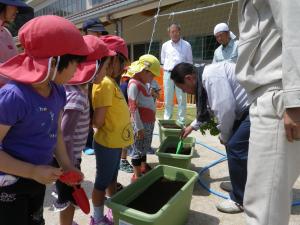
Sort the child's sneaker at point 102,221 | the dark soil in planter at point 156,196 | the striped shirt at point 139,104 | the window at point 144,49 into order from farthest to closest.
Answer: the window at point 144,49 → the striped shirt at point 139,104 → the child's sneaker at point 102,221 → the dark soil in planter at point 156,196

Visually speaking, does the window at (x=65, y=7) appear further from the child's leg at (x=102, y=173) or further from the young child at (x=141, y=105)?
the child's leg at (x=102, y=173)

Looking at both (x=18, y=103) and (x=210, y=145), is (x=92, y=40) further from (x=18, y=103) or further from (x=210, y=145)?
(x=210, y=145)

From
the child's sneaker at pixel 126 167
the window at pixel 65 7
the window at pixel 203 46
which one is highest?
the window at pixel 65 7

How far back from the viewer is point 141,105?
10.7 feet

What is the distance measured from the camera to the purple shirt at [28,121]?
52.6 inches

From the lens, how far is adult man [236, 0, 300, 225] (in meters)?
1.42

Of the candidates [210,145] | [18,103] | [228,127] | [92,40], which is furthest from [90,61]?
[210,145]

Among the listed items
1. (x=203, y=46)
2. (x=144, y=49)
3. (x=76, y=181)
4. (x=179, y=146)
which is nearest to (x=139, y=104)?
(x=179, y=146)

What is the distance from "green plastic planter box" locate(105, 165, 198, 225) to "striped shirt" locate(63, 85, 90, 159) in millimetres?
415

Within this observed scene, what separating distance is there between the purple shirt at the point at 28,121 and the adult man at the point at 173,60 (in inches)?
184

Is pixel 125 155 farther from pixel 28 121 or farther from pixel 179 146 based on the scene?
pixel 28 121

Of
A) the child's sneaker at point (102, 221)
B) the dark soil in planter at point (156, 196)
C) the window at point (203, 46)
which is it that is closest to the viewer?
the dark soil in planter at point (156, 196)

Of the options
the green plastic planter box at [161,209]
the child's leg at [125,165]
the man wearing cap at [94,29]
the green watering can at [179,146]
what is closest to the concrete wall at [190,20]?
the man wearing cap at [94,29]

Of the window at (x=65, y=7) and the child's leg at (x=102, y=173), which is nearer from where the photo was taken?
the child's leg at (x=102, y=173)
